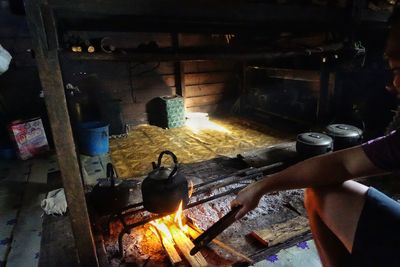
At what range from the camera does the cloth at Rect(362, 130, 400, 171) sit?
58.8 inches

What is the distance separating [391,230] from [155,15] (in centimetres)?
209

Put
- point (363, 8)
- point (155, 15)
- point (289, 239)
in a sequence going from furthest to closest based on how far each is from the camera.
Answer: point (363, 8), point (289, 239), point (155, 15)

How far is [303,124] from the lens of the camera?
7.12 meters

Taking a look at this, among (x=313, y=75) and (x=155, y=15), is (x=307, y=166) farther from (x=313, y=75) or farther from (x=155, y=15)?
(x=313, y=75)

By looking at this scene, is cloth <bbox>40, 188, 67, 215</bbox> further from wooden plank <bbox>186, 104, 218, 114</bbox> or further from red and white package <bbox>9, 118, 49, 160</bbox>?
wooden plank <bbox>186, 104, 218, 114</bbox>

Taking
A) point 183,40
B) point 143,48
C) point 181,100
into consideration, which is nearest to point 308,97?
point 181,100

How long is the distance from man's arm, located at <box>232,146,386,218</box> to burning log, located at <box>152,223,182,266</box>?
35.2 inches

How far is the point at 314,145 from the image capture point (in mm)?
3773

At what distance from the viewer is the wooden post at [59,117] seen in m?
1.75

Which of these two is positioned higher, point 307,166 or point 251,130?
point 307,166

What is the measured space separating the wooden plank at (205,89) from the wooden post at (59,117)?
700 cm

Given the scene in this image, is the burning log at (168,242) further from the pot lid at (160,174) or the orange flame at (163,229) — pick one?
the pot lid at (160,174)

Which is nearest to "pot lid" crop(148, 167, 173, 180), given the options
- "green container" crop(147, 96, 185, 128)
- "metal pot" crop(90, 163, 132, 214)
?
"metal pot" crop(90, 163, 132, 214)

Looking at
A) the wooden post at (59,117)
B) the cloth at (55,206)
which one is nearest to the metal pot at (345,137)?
the wooden post at (59,117)
